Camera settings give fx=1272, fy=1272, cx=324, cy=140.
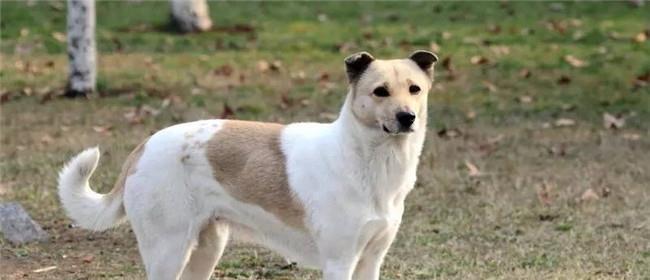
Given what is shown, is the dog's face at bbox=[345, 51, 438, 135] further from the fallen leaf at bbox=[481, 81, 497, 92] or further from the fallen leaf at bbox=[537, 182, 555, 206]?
the fallen leaf at bbox=[481, 81, 497, 92]

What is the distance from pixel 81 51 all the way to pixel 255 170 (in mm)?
7716

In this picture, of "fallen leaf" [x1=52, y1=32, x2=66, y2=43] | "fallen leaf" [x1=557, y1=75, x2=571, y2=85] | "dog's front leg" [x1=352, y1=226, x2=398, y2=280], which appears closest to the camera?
"dog's front leg" [x1=352, y1=226, x2=398, y2=280]

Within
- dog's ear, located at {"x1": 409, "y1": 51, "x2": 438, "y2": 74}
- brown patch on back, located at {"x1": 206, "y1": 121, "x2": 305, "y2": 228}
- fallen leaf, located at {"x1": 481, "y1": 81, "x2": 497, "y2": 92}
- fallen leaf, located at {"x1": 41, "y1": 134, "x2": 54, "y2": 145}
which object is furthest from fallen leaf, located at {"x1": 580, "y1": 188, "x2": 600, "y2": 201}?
fallen leaf, located at {"x1": 41, "y1": 134, "x2": 54, "y2": 145}

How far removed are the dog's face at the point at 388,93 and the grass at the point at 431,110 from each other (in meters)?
1.81

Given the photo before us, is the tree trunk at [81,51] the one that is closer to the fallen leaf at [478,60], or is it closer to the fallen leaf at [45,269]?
the fallen leaf at [478,60]

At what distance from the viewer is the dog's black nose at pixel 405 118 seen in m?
5.26

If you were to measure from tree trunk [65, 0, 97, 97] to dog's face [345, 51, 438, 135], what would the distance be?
25.7ft

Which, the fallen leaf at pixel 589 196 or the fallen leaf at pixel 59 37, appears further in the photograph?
the fallen leaf at pixel 59 37

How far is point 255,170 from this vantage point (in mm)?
5672

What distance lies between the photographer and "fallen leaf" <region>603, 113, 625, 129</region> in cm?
1145

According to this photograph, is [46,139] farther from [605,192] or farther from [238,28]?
[238,28]

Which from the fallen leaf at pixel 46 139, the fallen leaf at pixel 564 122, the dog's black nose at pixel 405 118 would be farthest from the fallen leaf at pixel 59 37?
the dog's black nose at pixel 405 118

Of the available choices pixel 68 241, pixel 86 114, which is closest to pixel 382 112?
pixel 68 241

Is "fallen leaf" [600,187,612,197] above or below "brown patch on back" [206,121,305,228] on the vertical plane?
below
